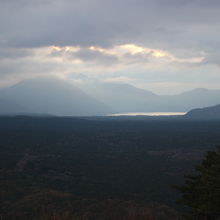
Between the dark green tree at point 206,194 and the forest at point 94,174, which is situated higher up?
the dark green tree at point 206,194

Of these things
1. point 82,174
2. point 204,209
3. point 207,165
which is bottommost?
point 82,174

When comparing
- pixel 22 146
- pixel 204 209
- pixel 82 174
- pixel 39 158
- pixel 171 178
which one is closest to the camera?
pixel 204 209

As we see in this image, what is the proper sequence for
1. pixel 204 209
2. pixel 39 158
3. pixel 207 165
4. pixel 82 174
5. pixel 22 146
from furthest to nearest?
pixel 22 146
pixel 39 158
pixel 82 174
pixel 207 165
pixel 204 209

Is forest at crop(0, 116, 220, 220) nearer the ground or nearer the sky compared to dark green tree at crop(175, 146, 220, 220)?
nearer the ground

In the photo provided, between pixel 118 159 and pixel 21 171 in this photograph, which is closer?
pixel 21 171

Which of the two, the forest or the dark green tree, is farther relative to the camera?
the forest

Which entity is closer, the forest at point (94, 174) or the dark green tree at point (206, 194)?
the dark green tree at point (206, 194)

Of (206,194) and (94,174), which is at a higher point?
(206,194)

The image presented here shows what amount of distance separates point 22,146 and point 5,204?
1436 inches

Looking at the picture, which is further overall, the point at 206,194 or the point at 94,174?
the point at 94,174

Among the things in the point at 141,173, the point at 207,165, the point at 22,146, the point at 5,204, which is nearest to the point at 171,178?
the point at 141,173

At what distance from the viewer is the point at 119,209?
21359 millimetres

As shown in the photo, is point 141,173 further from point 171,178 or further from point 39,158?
point 39,158

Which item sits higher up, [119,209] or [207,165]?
[207,165]
